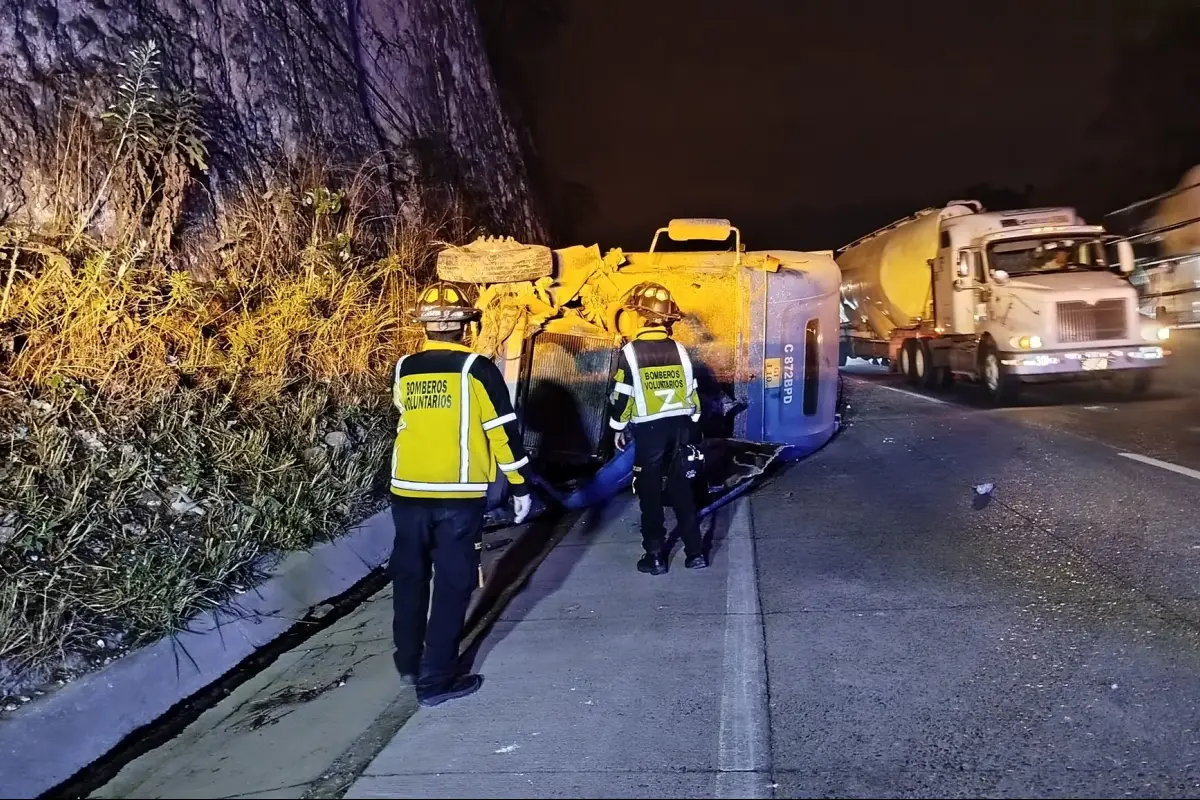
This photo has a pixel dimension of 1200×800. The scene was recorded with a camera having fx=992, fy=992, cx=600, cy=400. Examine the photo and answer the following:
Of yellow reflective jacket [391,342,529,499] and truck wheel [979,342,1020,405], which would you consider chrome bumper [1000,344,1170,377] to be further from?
yellow reflective jacket [391,342,529,499]

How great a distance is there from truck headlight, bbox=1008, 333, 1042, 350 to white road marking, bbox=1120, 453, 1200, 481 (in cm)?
527

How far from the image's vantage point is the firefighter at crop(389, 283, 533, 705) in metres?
4.55

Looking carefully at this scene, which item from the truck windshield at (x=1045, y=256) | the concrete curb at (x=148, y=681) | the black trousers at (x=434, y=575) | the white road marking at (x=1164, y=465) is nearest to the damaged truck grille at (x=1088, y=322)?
the truck windshield at (x=1045, y=256)

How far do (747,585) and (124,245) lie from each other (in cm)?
498

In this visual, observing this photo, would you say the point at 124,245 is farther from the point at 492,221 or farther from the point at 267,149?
the point at 492,221

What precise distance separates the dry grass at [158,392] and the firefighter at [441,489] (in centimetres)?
A: 129

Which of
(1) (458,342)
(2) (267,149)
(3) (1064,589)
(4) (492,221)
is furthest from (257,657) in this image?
(4) (492,221)

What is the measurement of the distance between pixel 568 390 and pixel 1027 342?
9079 mm

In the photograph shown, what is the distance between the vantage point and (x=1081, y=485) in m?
8.45

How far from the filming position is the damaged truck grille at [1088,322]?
14.7 meters

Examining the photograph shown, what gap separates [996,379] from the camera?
15.6 meters

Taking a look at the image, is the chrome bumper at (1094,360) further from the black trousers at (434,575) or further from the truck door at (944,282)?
the black trousers at (434,575)

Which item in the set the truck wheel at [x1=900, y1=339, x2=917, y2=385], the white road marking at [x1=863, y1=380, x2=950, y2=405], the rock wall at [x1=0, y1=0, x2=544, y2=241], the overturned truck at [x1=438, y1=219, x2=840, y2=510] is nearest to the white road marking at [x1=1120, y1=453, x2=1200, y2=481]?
the overturned truck at [x1=438, y1=219, x2=840, y2=510]

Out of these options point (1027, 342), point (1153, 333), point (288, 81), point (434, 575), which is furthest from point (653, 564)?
point (1153, 333)
